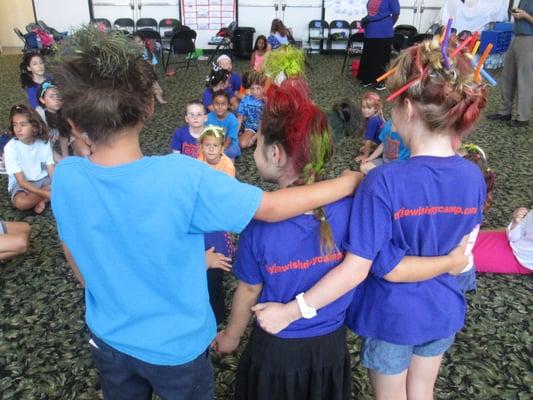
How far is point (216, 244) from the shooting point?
2.25 m

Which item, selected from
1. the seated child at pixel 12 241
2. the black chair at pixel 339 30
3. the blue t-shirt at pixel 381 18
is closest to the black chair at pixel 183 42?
the blue t-shirt at pixel 381 18

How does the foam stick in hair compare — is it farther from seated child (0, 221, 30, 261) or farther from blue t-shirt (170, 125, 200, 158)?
blue t-shirt (170, 125, 200, 158)

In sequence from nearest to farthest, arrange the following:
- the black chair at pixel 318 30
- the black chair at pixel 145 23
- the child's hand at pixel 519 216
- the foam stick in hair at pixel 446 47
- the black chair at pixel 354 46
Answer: the foam stick in hair at pixel 446 47 < the child's hand at pixel 519 216 < the black chair at pixel 354 46 < the black chair at pixel 145 23 < the black chair at pixel 318 30

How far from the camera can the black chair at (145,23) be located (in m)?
10.6

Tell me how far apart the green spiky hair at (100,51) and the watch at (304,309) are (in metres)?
0.66

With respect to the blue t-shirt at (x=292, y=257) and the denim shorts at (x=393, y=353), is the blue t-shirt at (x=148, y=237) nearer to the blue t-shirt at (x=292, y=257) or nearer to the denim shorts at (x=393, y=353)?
the blue t-shirt at (x=292, y=257)

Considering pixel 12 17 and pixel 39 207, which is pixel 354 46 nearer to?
pixel 12 17

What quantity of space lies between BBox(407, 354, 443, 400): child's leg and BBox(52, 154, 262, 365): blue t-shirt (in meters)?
0.67

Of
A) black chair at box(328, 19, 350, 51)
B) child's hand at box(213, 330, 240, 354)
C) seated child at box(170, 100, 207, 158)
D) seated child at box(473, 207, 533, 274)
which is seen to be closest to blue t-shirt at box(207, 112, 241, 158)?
seated child at box(170, 100, 207, 158)

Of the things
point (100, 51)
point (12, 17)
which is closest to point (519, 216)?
point (100, 51)

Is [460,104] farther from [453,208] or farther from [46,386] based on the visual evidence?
[46,386]

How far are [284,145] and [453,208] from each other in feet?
1.43

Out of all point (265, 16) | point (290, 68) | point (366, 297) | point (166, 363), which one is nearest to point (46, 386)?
point (166, 363)

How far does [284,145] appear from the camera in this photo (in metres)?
1.10
